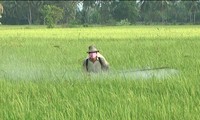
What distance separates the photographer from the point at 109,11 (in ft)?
225

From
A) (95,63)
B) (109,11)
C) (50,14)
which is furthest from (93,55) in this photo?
(109,11)

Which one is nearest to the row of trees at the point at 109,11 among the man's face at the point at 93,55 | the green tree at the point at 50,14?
the green tree at the point at 50,14

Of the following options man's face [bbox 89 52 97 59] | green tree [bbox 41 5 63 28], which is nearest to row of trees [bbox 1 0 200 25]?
green tree [bbox 41 5 63 28]

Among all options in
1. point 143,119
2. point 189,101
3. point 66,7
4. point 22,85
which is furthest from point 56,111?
point 66,7

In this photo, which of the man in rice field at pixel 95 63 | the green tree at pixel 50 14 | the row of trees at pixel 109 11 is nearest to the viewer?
the man in rice field at pixel 95 63

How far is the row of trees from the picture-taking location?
62000mm

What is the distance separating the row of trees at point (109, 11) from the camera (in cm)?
6200

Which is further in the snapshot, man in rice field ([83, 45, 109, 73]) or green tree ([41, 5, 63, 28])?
green tree ([41, 5, 63, 28])

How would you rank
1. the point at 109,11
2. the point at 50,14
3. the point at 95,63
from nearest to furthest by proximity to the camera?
the point at 95,63 → the point at 50,14 → the point at 109,11

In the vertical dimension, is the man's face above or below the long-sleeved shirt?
above

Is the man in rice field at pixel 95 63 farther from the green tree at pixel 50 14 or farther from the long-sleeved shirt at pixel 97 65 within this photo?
the green tree at pixel 50 14

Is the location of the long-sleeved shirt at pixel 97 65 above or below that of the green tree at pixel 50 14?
below

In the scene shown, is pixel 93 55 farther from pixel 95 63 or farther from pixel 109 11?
pixel 109 11

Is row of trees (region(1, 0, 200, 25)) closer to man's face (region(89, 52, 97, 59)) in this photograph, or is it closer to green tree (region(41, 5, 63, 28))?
green tree (region(41, 5, 63, 28))
